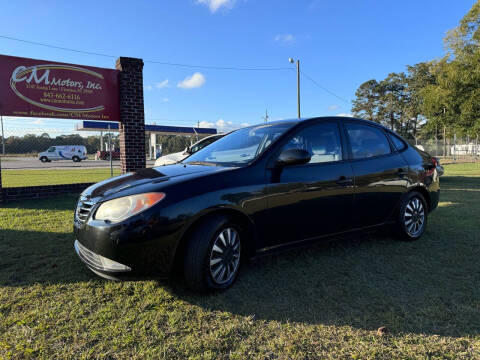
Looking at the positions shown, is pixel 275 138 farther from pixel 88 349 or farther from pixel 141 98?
pixel 141 98

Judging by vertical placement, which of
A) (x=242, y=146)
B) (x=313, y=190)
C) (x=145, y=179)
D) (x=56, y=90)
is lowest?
(x=313, y=190)

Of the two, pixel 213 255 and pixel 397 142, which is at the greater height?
pixel 397 142

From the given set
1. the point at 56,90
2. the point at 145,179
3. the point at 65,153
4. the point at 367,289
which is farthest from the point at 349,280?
the point at 65,153

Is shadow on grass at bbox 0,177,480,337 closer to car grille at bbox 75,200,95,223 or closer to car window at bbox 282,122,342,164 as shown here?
car grille at bbox 75,200,95,223

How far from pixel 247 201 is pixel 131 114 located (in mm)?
6584

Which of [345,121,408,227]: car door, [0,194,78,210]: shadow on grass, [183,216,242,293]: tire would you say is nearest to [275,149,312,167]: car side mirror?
[183,216,242,293]: tire

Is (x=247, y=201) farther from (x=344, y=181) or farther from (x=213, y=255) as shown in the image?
(x=344, y=181)

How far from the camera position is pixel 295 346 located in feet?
6.86

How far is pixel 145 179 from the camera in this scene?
2908 mm

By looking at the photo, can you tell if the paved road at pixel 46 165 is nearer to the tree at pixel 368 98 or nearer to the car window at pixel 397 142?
the car window at pixel 397 142

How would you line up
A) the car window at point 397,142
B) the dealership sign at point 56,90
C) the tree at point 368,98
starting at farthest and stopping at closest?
1. the tree at point 368,98
2. the dealership sign at point 56,90
3. the car window at point 397,142

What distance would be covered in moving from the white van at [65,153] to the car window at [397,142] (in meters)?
38.2

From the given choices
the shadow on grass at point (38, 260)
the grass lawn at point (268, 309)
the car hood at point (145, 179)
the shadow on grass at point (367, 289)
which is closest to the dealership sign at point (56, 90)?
the shadow on grass at point (38, 260)

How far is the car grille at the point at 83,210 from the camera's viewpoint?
272cm
